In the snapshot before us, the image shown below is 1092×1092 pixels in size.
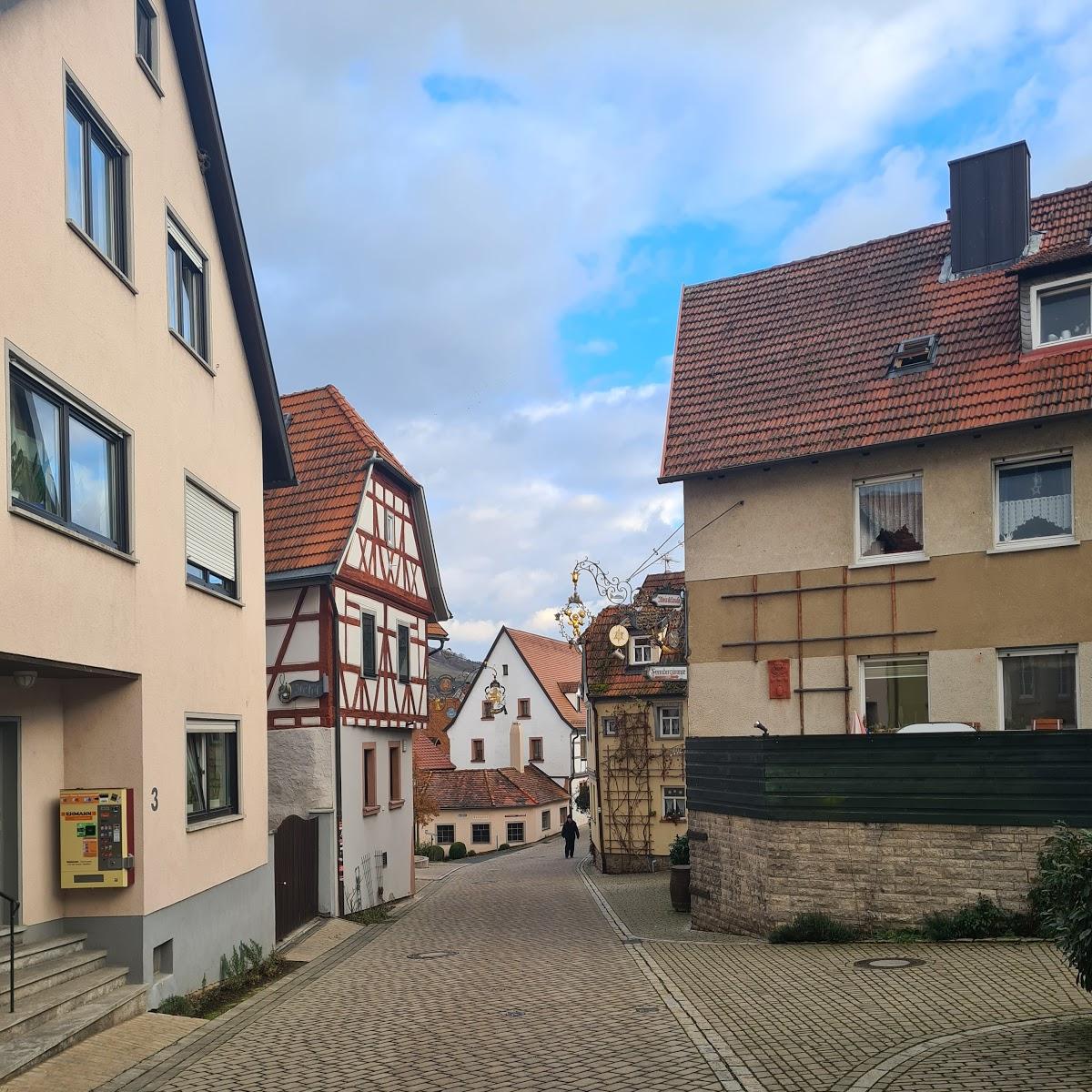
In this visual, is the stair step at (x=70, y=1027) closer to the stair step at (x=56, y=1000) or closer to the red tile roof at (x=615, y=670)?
the stair step at (x=56, y=1000)

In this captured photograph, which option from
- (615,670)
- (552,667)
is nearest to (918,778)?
(615,670)

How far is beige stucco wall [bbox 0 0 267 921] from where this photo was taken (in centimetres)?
1069

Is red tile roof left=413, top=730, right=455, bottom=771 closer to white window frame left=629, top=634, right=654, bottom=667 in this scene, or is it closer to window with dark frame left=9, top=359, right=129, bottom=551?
white window frame left=629, top=634, right=654, bottom=667

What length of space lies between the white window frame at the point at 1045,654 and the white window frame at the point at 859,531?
5.40ft

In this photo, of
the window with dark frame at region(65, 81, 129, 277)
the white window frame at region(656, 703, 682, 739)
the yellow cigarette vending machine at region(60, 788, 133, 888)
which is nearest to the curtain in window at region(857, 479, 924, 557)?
the window with dark frame at region(65, 81, 129, 277)

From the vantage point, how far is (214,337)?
16.3 m

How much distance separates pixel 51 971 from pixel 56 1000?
59cm

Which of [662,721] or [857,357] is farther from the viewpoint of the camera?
[662,721]

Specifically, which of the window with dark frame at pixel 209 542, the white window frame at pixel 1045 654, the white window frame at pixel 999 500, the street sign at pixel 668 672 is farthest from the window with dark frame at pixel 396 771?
the white window frame at pixel 999 500

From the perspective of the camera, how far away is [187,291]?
15.6m

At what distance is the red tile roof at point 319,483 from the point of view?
77.5ft

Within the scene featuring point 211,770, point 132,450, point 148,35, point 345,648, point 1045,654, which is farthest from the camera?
point 345,648

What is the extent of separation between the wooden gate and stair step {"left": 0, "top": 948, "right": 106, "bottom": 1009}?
6352 mm

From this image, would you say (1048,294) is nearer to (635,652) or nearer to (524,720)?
(635,652)
